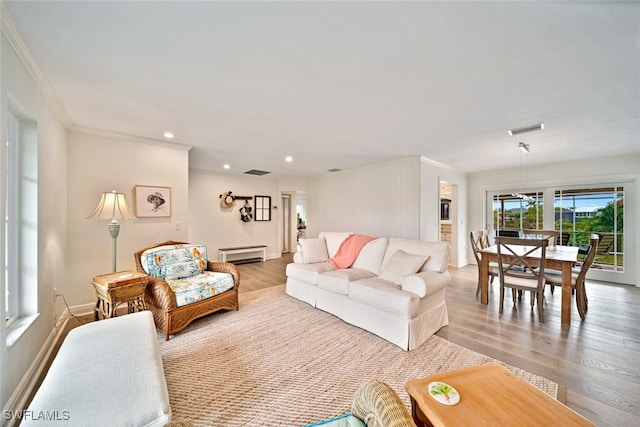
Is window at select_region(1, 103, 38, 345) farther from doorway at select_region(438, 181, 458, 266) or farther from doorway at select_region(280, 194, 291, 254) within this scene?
doorway at select_region(280, 194, 291, 254)

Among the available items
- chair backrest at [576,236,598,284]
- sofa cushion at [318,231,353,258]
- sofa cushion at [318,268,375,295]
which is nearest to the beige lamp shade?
sofa cushion at [318,268,375,295]

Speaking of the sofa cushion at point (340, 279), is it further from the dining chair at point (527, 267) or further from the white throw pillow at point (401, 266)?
the dining chair at point (527, 267)

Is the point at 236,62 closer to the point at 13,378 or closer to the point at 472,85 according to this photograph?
the point at 472,85

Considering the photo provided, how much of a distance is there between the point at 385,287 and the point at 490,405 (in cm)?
150

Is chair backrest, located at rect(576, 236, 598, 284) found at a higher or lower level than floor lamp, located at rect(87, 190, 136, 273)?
lower

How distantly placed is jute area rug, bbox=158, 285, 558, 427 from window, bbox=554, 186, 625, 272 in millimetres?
4605

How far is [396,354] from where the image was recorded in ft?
7.30

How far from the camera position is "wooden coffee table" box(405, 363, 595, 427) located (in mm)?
1038

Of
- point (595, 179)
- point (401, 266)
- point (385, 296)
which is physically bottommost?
point (385, 296)

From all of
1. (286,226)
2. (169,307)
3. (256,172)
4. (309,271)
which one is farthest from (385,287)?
(286,226)

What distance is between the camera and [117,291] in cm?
232

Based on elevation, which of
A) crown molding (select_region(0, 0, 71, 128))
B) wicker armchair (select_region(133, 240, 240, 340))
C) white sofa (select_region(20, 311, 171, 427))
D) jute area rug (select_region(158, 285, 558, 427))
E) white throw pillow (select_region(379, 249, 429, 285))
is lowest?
jute area rug (select_region(158, 285, 558, 427))

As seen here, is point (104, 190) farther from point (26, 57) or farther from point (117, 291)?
point (26, 57)

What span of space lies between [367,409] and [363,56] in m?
1.94
